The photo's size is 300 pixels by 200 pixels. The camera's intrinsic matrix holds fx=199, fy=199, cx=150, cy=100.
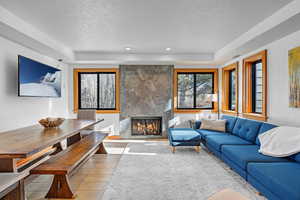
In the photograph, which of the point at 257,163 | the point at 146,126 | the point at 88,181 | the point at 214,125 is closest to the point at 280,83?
the point at 257,163

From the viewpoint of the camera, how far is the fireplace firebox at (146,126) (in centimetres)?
639

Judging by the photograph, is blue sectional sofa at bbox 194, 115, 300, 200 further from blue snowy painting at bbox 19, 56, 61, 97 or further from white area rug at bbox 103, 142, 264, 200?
blue snowy painting at bbox 19, 56, 61, 97

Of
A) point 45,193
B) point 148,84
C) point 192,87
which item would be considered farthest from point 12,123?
point 192,87

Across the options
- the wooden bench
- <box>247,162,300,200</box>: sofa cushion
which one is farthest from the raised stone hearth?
<box>247,162,300,200</box>: sofa cushion

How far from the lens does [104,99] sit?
6.45 m

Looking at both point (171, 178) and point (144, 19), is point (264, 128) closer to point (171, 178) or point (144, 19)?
point (171, 178)

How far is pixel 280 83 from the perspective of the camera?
352 centimetres

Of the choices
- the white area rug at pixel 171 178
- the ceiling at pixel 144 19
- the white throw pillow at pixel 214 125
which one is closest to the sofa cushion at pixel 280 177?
the white area rug at pixel 171 178

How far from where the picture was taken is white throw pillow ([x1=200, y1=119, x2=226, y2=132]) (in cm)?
487

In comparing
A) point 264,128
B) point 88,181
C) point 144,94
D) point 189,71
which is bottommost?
point 88,181

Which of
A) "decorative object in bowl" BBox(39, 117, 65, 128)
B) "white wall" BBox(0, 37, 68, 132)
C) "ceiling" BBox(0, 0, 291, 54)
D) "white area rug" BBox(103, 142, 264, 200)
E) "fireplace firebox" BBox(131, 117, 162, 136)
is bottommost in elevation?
"white area rug" BBox(103, 142, 264, 200)

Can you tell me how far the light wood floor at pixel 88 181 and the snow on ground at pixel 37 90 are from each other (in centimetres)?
165

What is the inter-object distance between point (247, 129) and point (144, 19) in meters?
2.86

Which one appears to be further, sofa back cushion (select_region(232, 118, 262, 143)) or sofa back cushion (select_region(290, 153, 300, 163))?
sofa back cushion (select_region(232, 118, 262, 143))
